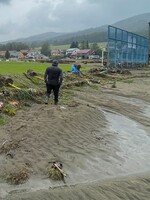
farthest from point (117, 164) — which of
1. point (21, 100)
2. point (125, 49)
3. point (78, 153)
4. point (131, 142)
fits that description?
point (125, 49)

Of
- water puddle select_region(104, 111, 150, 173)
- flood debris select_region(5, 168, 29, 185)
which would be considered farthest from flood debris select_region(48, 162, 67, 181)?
water puddle select_region(104, 111, 150, 173)

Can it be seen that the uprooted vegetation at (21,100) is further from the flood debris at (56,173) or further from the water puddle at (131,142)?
the water puddle at (131,142)

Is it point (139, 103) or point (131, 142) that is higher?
point (139, 103)

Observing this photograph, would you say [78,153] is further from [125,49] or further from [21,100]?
[125,49]

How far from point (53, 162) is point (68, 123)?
3306mm

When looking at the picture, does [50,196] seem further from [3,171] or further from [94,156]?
[94,156]

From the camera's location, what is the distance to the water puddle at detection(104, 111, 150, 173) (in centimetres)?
846

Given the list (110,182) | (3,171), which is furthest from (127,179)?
(3,171)

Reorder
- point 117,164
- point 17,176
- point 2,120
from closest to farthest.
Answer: point 17,176 < point 117,164 < point 2,120

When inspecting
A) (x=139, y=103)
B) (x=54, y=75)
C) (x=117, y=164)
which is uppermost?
(x=54, y=75)

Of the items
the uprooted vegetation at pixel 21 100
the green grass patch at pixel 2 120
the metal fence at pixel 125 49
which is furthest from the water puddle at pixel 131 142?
the metal fence at pixel 125 49

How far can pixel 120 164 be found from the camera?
27.5 feet

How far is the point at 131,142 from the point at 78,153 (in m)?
2.17

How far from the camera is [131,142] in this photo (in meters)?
10.4
